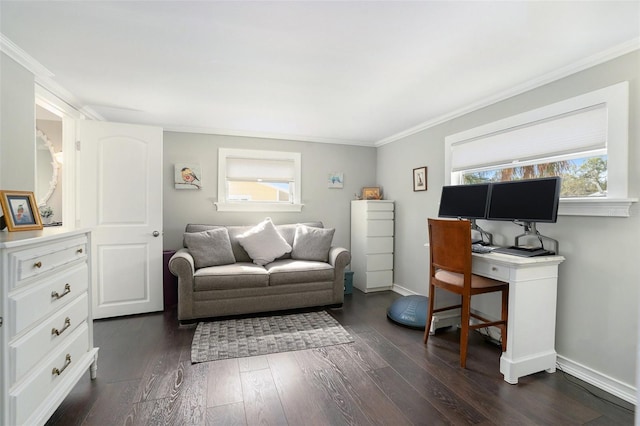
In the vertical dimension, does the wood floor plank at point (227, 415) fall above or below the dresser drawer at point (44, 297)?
below

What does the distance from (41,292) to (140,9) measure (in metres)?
1.54

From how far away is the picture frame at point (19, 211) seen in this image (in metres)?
1.65

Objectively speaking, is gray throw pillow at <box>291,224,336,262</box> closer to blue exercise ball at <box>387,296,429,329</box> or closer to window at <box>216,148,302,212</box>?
window at <box>216,148,302,212</box>

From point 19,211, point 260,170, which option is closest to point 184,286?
point 19,211

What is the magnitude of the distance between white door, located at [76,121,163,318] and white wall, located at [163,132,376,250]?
0.67 meters

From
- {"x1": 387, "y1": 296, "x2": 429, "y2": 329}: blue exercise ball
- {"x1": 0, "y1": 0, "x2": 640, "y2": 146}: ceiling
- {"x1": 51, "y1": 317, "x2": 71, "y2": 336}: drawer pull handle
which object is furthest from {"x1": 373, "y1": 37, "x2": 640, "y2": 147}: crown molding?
{"x1": 51, "y1": 317, "x2": 71, "y2": 336}: drawer pull handle

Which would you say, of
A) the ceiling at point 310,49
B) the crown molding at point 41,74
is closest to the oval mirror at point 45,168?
the crown molding at point 41,74

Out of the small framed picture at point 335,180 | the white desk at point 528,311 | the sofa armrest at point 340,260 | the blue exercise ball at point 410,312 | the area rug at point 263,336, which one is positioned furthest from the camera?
the small framed picture at point 335,180

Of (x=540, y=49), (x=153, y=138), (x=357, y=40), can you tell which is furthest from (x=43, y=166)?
(x=540, y=49)

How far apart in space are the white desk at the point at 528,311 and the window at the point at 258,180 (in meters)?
2.83

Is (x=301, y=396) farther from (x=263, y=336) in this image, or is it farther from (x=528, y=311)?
(x=528, y=311)

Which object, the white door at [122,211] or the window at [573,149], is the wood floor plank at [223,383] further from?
the window at [573,149]

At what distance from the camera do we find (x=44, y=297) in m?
1.43

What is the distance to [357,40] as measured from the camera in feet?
6.01
